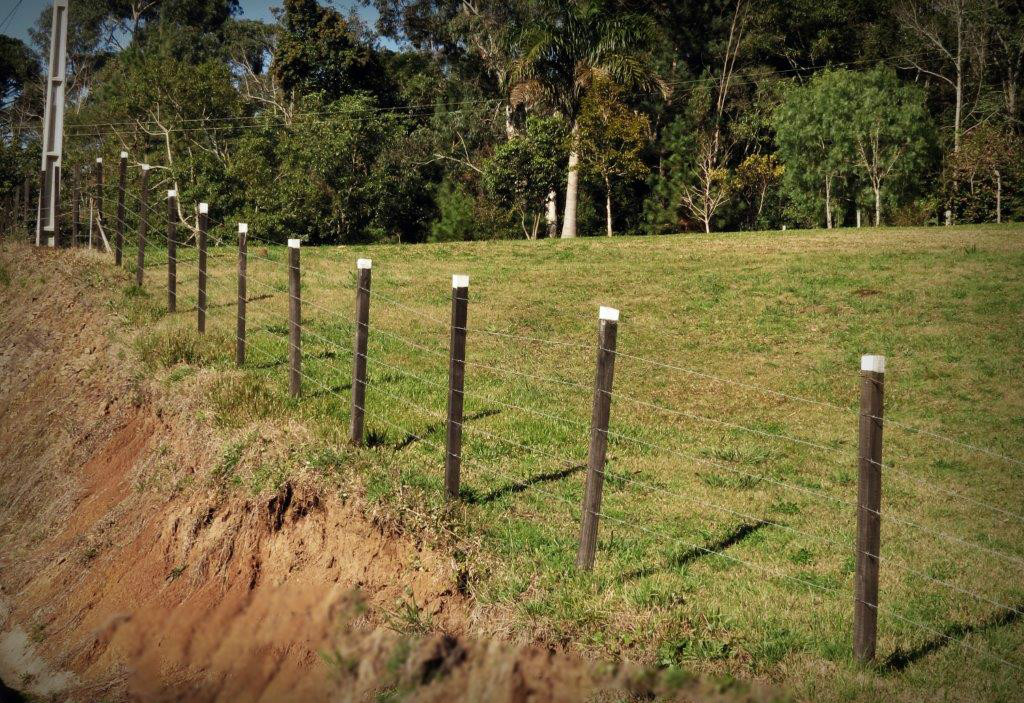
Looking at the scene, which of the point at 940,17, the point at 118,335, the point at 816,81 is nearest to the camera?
the point at 118,335

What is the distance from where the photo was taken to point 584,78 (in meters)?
35.2

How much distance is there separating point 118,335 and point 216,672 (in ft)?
25.3

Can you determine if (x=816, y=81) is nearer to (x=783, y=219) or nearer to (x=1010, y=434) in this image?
(x=783, y=219)

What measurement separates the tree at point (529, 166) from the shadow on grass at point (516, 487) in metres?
30.4

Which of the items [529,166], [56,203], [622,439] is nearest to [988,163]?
[529,166]

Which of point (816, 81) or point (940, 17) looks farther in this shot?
point (940, 17)

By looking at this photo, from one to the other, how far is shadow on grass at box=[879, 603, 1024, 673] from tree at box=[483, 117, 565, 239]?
33.0 metres

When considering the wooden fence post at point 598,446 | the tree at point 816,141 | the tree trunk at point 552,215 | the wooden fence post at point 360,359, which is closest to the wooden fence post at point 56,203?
the wooden fence post at point 360,359

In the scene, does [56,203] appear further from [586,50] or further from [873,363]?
[586,50]

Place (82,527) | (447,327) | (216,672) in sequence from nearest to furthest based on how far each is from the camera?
1. (216,672)
2. (82,527)
3. (447,327)

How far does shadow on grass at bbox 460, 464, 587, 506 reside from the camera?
730 cm

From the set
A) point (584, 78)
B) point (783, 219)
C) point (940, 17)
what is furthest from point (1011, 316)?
point (940, 17)

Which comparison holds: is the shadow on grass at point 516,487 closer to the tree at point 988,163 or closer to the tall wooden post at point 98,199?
the tall wooden post at point 98,199

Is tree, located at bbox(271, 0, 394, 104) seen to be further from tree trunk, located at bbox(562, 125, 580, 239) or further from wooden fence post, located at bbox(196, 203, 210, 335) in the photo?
wooden fence post, located at bbox(196, 203, 210, 335)
